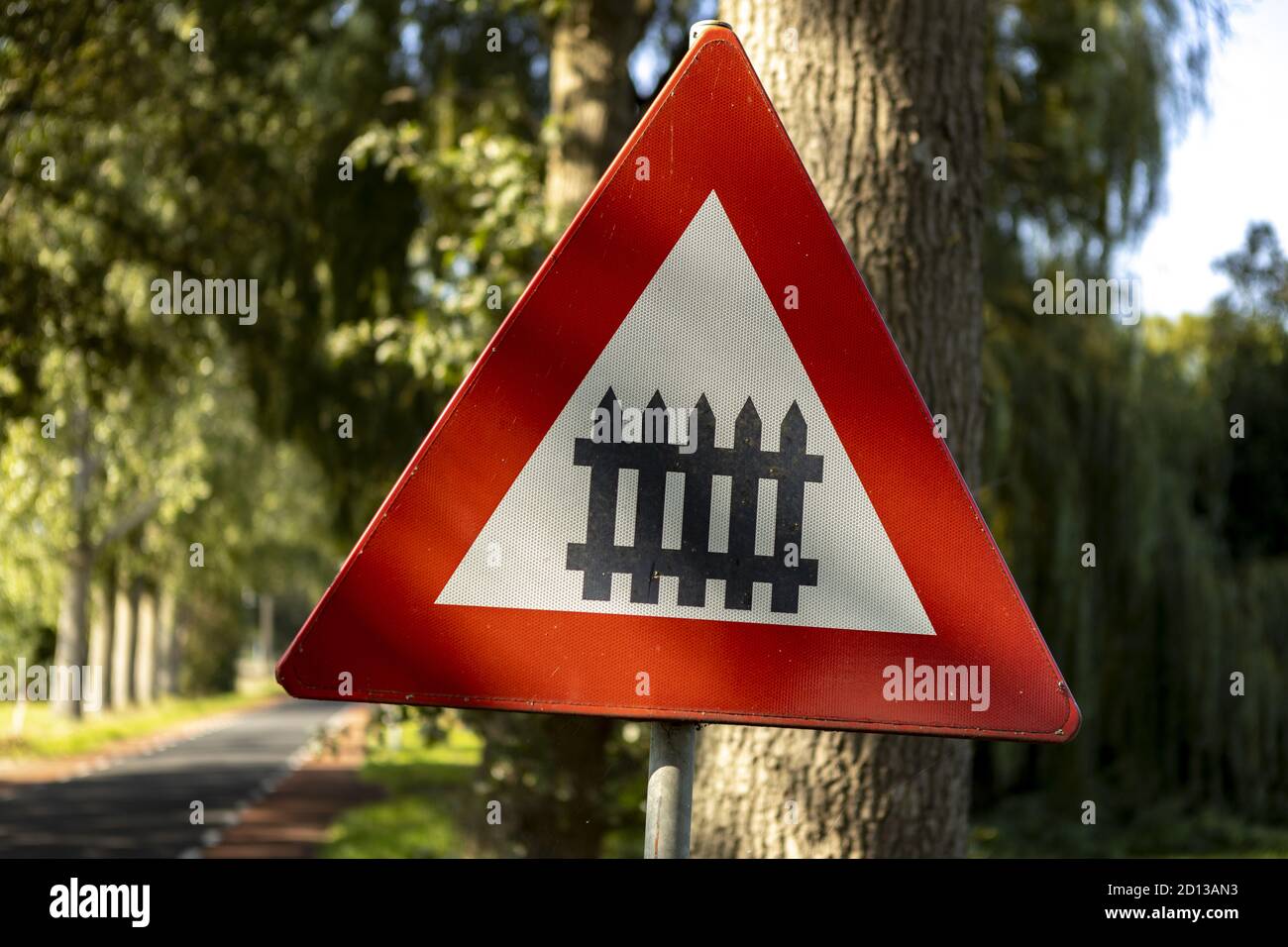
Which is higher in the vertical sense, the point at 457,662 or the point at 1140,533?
the point at 1140,533

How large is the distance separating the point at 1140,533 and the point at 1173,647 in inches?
41.8

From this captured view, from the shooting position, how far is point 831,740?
2.72 meters

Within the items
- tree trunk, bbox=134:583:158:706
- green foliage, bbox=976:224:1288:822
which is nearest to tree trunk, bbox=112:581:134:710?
tree trunk, bbox=134:583:158:706

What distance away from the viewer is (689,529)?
1.85m

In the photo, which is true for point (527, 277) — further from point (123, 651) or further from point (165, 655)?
point (165, 655)

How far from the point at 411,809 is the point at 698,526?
15576 millimetres

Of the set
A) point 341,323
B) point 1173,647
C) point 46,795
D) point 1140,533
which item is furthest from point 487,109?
point 46,795

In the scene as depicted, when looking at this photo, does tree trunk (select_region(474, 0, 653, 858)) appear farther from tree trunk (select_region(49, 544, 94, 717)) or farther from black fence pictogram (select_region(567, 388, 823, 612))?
tree trunk (select_region(49, 544, 94, 717))

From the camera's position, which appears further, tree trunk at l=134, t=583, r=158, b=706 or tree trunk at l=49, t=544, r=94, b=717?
tree trunk at l=134, t=583, r=158, b=706

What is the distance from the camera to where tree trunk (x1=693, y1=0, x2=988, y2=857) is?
8.96 ft

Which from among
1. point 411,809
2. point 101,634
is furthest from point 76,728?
point 411,809

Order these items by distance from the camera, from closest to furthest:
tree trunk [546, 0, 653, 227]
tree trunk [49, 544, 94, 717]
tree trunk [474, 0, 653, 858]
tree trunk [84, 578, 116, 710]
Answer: tree trunk [474, 0, 653, 858] < tree trunk [546, 0, 653, 227] < tree trunk [49, 544, 94, 717] < tree trunk [84, 578, 116, 710]

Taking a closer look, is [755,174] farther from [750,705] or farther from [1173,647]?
[1173,647]

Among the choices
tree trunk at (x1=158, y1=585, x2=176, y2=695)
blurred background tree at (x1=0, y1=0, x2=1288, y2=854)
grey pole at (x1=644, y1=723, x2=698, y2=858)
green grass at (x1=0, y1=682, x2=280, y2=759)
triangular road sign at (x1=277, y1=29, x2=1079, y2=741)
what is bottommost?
green grass at (x1=0, y1=682, x2=280, y2=759)
